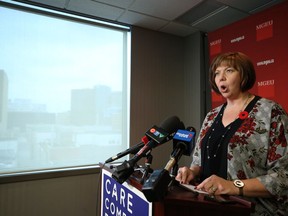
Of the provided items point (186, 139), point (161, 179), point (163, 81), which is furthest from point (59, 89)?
point (161, 179)

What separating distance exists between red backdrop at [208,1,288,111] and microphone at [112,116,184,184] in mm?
1462

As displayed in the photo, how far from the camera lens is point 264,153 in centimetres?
81

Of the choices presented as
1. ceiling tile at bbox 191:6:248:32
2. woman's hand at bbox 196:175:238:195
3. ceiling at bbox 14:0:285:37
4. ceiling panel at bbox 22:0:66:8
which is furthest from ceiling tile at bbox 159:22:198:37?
woman's hand at bbox 196:175:238:195

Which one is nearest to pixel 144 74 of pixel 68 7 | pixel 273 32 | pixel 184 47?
pixel 184 47

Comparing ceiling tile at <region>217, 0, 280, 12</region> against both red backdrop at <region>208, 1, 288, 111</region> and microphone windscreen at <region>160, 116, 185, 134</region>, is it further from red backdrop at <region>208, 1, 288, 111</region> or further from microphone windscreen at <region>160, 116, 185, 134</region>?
microphone windscreen at <region>160, 116, 185, 134</region>

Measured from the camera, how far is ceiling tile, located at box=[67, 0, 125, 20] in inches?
86.7

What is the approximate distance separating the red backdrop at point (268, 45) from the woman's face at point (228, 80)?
1.16m

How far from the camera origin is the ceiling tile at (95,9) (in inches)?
86.7

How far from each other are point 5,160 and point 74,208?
33.4 inches

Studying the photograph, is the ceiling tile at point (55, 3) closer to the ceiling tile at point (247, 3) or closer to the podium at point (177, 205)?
the ceiling tile at point (247, 3)

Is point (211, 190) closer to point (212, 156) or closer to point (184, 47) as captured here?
point (212, 156)

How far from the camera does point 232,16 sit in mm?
2459

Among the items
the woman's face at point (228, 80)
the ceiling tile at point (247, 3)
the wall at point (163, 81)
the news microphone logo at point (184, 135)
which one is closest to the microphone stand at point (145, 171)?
the news microphone logo at point (184, 135)

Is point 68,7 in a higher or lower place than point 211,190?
higher
